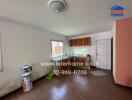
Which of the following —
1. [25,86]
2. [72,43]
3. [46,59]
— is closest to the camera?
[25,86]

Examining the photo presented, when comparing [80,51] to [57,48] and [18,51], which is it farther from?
[18,51]

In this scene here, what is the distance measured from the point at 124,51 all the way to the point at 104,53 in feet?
7.26

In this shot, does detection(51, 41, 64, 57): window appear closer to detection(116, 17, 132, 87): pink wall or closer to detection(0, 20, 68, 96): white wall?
detection(0, 20, 68, 96): white wall

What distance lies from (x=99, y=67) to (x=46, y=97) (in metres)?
3.88

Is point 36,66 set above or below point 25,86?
above

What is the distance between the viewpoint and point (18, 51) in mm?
2762

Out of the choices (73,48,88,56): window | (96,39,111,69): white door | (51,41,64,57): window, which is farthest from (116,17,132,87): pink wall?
(51,41,64,57): window

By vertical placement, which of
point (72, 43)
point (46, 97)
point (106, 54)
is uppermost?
point (72, 43)

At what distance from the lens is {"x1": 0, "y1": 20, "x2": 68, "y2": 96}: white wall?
7.86 feet

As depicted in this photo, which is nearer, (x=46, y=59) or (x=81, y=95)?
(x=81, y=95)

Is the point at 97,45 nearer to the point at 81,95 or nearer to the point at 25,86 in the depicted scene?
the point at 81,95

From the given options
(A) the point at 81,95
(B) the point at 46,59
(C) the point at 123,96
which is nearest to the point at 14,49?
(B) the point at 46,59

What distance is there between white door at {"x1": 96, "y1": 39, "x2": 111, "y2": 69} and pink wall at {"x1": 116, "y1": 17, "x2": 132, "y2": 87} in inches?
79.0

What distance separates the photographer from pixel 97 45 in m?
5.00
